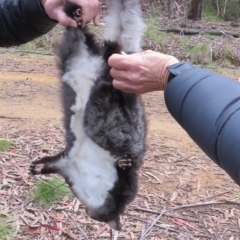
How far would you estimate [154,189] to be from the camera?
4.07m

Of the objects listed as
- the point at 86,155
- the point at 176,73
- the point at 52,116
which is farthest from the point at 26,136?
the point at 176,73

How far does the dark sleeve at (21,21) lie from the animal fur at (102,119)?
0.61 m

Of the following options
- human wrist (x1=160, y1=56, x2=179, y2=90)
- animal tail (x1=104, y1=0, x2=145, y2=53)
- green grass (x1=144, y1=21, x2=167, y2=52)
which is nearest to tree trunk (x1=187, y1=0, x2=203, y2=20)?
green grass (x1=144, y1=21, x2=167, y2=52)

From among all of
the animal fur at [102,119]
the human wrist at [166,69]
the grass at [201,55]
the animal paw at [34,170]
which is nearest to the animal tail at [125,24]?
the animal fur at [102,119]

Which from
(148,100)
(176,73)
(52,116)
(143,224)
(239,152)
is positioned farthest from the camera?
(148,100)

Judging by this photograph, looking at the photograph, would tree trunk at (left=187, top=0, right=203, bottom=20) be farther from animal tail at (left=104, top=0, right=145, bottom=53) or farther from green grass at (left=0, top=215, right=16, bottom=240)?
animal tail at (left=104, top=0, right=145, bottom=53)

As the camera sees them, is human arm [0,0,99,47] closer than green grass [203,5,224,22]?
Yes

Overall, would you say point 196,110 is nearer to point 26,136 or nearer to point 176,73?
point 176,73

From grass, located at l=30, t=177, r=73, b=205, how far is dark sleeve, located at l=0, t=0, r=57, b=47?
47.3 inches

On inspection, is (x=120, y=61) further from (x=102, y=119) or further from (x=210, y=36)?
(x=210, y=36)

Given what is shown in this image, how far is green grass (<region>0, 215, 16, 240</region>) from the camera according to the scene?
10.7ft

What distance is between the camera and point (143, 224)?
356cm

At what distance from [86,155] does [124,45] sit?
696mm

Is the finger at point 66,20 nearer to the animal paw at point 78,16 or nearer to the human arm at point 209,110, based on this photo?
the animal paw at point 78,16
